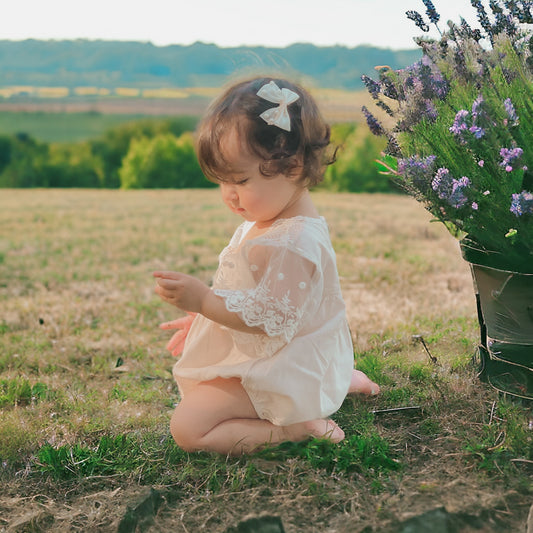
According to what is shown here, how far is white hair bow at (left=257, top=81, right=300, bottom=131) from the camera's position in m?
2.26

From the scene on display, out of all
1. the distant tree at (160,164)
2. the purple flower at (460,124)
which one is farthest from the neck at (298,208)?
the distant tree at (160,164)

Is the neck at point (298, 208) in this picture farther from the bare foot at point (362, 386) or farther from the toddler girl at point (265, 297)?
the bare foot at point (362, 386)

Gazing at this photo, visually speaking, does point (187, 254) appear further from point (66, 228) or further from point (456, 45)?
point (456, 45)

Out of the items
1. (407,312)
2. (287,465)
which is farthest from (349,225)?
(287,465)

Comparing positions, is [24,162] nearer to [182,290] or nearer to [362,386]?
[362,386]

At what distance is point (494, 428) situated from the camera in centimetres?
238

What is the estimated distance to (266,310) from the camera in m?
2.24

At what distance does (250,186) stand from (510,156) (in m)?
0.87

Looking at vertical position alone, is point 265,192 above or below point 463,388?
above

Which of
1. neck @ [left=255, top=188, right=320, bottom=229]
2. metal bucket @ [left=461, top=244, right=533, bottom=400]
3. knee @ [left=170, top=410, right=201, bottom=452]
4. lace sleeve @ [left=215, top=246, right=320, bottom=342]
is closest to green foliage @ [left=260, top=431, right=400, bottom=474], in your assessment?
knee @ [left=170, top=410, right=201, bottom=452]

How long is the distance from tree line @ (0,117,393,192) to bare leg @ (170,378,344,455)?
17.7 m

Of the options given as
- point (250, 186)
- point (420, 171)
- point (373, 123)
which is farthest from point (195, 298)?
point (373, 123)

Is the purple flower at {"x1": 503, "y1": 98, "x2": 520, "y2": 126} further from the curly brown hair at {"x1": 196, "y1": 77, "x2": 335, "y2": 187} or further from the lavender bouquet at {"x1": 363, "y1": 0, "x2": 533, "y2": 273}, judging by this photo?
the curly brown hair at {"x1": 196, "y1": 77, "x2": 335, "y2": 187}

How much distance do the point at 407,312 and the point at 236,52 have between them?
86.9 inches
